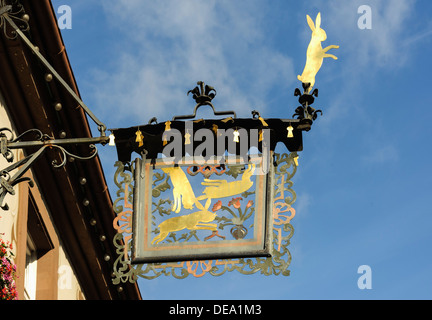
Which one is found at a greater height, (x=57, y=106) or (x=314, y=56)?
(x=57, y=106)

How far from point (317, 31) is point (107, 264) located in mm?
7949

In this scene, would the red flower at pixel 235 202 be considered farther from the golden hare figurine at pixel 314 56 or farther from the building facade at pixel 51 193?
the building facade at pixel 51 193

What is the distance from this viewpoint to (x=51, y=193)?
15055 millimetres

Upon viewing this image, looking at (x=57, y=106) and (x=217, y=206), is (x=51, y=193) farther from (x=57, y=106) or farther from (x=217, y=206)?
(x=217, y=206)

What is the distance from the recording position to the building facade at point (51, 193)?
13.1 meters

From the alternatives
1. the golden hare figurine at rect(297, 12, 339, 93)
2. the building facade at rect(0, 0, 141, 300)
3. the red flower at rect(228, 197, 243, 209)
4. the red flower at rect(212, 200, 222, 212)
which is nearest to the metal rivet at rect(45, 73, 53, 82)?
the building facade at rect(0, 0, 141, 300)

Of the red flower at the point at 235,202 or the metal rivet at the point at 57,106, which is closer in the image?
the red flower at the point at 235,202

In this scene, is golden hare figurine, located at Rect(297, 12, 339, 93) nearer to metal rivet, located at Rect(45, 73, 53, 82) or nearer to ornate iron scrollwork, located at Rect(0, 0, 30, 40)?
ornate iron scrollwork, located at Rect(0, 0, 30, 40)

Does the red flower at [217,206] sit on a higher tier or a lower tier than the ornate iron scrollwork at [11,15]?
lower

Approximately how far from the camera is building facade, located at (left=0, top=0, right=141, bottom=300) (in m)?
13.1

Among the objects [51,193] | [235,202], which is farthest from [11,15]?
[51,193]

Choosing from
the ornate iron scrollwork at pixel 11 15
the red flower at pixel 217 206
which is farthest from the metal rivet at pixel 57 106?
the red flower at pixel 217 206
